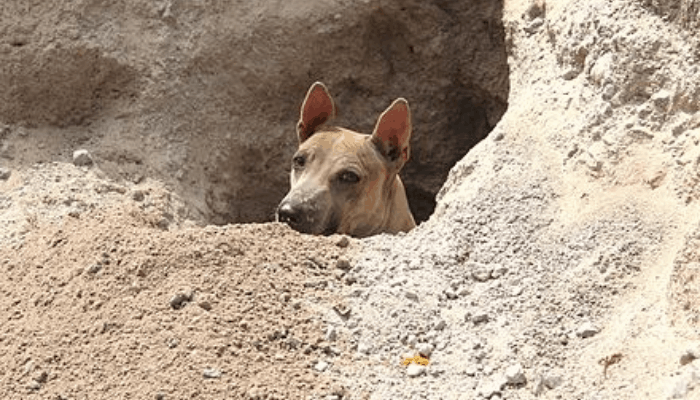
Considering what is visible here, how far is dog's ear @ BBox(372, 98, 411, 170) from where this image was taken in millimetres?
9859

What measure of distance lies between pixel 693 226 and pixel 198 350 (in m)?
2.37

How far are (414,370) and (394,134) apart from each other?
12.9 ft

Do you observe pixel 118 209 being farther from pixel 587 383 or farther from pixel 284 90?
pixel 587 383

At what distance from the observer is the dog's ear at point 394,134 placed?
986 cm

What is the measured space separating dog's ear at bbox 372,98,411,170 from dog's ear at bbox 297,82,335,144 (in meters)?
0.43

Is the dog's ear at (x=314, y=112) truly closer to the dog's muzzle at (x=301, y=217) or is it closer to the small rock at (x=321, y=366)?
the dog's muzzle at (x=301, y=217)

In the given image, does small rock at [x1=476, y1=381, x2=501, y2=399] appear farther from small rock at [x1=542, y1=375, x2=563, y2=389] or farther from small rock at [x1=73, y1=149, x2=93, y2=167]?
small rock at [x1=73, y1=149, x2=93, y2=167]

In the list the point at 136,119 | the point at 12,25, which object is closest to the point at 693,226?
the point at 136,119

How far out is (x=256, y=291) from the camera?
6863 millimetres

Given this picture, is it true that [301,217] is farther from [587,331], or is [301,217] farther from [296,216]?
[587,331]

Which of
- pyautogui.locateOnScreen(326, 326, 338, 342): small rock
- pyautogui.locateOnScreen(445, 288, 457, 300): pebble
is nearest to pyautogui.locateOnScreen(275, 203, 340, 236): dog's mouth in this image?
pyautogui.locateOnScreen(445, 288, 457, 300): pebble

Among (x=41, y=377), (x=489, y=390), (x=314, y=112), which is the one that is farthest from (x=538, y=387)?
(x=314, y=112)

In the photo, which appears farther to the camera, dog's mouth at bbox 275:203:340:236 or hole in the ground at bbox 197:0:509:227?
hole in the ground at bbox 197:0:509:227

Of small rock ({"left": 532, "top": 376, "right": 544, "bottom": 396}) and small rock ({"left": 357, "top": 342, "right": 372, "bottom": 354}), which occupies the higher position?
small rock ({"left": 532, "top": 376, "right": 544, "bottom": 396})
